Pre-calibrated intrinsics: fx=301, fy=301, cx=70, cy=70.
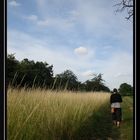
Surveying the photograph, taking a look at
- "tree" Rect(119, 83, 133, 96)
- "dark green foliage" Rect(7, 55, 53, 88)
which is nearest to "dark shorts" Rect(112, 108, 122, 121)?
"tree" Rect(119, 83, 133, 96)

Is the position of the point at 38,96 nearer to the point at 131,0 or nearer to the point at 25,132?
the point at 25,132

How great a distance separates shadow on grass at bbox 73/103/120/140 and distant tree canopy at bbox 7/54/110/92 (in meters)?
0.15

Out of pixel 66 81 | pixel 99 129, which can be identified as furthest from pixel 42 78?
pixel 99 129

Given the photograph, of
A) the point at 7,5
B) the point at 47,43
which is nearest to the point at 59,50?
the point at 47,43

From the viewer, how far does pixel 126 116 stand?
1.62 metres

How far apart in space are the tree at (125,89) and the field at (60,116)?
1.4 inches

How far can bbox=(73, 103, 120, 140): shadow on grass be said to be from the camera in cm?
163

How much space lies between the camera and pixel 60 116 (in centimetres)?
169

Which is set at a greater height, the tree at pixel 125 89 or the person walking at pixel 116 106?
the tree at pixel 125 89

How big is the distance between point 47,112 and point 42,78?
0.19 metres

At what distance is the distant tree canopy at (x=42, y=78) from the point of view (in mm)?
1654

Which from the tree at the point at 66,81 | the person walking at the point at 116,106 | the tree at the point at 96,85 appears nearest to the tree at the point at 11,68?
the tree at the point at 66,81

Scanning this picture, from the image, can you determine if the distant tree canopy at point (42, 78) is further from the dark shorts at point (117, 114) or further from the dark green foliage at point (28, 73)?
the dark shorts at point (117, 114)
